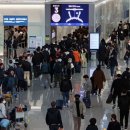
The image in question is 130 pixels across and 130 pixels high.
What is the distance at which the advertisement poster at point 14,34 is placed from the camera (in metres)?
37.8

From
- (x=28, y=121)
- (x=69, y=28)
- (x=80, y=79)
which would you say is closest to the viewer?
(x=28, y=121)

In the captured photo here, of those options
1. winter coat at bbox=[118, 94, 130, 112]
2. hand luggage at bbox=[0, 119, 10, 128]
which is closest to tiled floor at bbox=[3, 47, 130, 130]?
winter coat at bbox=[118, 94, 130, 112]

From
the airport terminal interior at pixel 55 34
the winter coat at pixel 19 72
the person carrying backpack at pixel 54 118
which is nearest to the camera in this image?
the person carrying backpack at pixel 54 118

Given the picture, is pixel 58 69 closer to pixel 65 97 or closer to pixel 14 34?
pixel 65 97

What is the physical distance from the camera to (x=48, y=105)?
23.9 meters

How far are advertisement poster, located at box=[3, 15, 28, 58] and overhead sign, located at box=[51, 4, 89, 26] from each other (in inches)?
73.6

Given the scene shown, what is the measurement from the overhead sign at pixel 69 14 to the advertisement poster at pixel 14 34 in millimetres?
1871

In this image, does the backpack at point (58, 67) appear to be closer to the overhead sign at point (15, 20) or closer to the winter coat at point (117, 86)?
the winter coat at point (117, 86)

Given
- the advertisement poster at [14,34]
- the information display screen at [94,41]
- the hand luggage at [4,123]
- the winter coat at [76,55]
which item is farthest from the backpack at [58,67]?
the advertisement poster at [14,34]

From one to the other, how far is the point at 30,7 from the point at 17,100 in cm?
1463

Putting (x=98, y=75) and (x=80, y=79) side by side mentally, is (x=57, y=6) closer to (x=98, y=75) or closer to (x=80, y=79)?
(x=80, y=79)

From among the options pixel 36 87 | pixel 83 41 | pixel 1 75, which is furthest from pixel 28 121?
pixel 83 41

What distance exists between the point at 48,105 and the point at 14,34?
21.8 metres

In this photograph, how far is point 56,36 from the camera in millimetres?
41969
